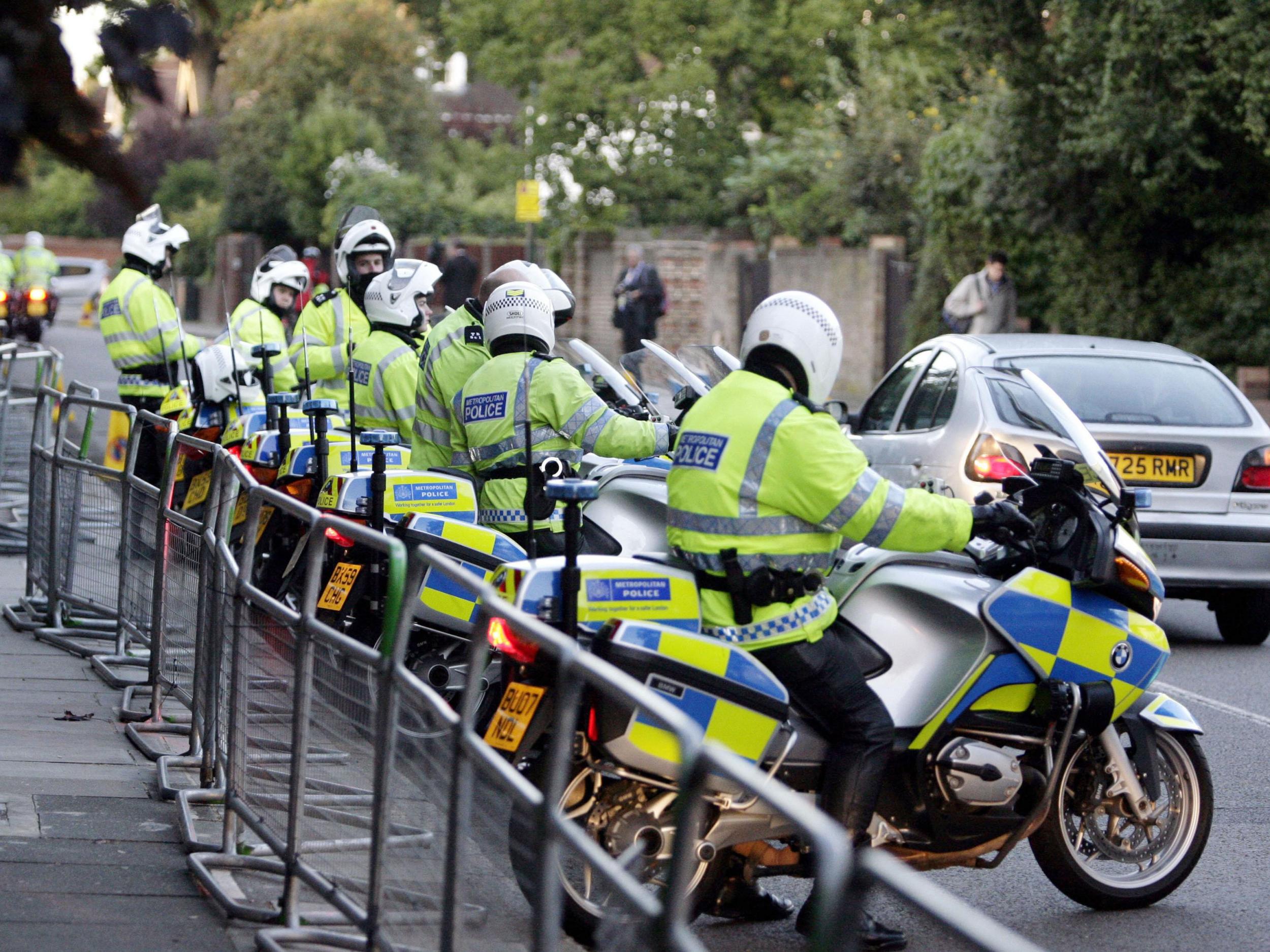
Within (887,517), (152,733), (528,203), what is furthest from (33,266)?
(887,517)

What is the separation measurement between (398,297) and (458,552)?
8.00ft

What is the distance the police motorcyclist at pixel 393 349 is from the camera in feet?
29.4

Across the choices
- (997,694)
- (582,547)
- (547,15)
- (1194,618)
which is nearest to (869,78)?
(547,15)

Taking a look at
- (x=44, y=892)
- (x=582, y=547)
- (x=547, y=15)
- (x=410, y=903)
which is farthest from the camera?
(x=547, y=15)

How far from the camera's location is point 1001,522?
5.34 m

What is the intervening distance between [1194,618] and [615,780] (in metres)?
7.47

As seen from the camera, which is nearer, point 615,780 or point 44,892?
point 615,780

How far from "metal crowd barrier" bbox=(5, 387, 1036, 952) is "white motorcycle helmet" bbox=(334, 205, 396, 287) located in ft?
8.31

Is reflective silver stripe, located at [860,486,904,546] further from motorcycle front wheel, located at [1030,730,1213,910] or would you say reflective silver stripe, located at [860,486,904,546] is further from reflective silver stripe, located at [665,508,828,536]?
motorcycle front wheel, located at [1030,730,1213,910]

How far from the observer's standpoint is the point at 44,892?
5328mm

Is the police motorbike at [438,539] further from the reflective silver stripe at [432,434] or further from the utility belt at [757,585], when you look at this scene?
the utility belt at [757,585]

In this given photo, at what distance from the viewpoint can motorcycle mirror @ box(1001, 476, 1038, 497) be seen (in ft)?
18.5

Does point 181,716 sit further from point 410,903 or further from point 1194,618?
point 1194,618

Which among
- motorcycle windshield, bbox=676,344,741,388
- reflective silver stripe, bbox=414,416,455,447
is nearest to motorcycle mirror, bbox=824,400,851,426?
motorcycle windshield, bbox=676,344,741,388
